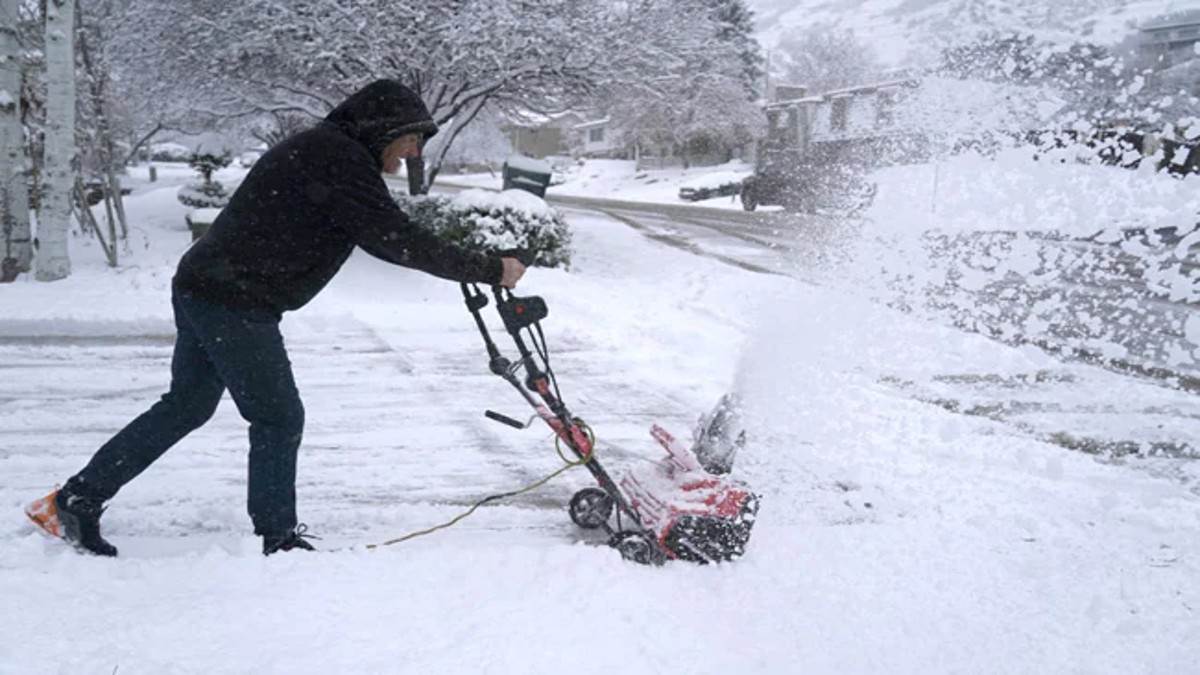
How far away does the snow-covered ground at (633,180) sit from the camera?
35906 millimetres

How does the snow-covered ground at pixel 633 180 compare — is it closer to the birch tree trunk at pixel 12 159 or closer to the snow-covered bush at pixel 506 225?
the snow-covered bush at pixel 506 225

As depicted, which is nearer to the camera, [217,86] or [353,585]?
[353,585]

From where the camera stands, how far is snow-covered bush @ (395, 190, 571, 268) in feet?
33.2

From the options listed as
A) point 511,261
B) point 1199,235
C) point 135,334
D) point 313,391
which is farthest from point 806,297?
point 1199,235

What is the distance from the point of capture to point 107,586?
2.65 metres

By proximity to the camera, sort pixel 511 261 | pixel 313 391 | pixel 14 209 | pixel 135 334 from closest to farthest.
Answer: pixel 511 261 < pixel 313 391 < pixel 135 334 < pixel 14 209

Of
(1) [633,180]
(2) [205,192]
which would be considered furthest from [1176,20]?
(1) [633,180]

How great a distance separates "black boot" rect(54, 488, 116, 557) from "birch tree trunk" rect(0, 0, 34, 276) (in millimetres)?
7970

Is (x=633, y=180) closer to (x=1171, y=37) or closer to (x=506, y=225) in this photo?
(x=1171, y=37)

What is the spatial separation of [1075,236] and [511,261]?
18.5 m

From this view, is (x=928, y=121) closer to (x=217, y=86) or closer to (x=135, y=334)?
(x=217, y=86)

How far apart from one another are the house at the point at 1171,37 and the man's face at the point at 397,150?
35.8 feet

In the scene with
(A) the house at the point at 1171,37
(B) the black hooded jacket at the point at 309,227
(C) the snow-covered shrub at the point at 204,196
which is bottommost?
(C) the snow-covered shrub at the point at 204,196

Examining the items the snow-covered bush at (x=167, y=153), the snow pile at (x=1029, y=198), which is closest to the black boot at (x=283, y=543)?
the snow pile at (x=1029, y=198)
